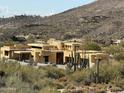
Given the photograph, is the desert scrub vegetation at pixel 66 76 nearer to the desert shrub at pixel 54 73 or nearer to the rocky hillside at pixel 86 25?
the desert shrub at pixel 54 73

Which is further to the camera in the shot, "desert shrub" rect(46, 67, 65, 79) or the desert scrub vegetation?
"desert shrub" rect(46, 67, 65, 79)

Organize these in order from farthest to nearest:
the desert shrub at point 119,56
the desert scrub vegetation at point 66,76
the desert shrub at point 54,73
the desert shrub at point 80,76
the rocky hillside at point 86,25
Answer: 1. the rocky hillside at point 86,25
2. the desert shrub at point 119,56
3. the desert shrub at point 54,73
4. the desert shrub at point 80,76
5. the desert scrub vegetation at point 66,76

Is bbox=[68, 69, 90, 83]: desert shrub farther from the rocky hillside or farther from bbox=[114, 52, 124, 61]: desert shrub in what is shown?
the rocky hillside

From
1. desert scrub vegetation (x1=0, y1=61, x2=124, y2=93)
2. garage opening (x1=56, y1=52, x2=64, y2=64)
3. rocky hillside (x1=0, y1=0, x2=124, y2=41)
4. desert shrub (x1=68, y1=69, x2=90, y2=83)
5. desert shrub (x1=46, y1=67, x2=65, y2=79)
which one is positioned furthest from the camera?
rocky hillside (x1=0, y1=0, x2=124, y2=41)

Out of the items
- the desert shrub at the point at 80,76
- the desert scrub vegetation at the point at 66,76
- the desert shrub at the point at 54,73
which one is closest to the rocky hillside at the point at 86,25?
the desert shrub at the point at 54,73

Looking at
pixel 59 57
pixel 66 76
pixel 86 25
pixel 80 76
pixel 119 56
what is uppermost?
pixel 86 25

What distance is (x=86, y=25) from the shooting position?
127m

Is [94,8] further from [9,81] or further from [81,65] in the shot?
[9,81]

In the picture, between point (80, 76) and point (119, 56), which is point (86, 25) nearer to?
point (119, 56)

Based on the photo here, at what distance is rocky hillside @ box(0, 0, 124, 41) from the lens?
4528 inches

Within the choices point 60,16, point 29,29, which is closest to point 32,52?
point 29,29

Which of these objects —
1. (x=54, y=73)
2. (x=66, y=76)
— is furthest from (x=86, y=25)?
(x=66, y=76)

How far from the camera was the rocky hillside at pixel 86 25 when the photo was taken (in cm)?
11500

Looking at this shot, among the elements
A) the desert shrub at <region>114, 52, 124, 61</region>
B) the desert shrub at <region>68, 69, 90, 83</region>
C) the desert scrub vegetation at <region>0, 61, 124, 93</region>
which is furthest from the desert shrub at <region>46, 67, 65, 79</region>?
the desert shrub at <region>114, 52, 124, 61</region>
